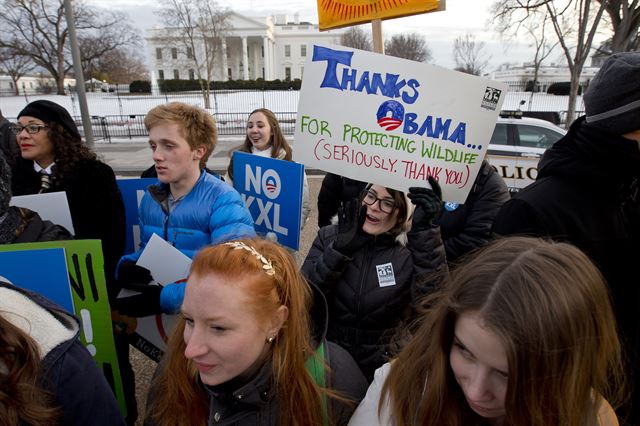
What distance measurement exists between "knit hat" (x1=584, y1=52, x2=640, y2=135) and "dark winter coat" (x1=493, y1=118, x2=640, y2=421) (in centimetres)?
5

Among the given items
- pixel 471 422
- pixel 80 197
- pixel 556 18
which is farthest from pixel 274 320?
pixel 556 18

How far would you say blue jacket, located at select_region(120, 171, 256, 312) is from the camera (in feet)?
7.41

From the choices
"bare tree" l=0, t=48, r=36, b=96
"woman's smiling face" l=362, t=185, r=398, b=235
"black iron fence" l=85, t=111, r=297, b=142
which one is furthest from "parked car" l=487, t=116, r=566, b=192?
"bare tree" l=0, t=48, r=36, b=96

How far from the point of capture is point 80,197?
2.57 m

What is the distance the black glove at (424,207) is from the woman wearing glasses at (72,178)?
1.86 metres

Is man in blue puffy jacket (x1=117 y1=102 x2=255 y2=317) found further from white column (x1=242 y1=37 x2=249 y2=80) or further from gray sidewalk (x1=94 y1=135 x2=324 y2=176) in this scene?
white column (x1=242 y1=37 x2=249 y2=80)

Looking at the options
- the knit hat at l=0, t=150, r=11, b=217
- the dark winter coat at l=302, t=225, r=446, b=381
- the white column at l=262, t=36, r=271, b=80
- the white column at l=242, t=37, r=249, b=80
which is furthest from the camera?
the white column at l=262, t=36, r=271, b=80

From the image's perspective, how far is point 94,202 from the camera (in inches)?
101

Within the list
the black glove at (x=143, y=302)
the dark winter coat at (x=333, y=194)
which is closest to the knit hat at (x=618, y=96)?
the black glove at (x=143, y=302)

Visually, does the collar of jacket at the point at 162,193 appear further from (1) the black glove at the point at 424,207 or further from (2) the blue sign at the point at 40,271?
(1) the black glove at the point at 424,207

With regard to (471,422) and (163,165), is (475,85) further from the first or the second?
(163,165)

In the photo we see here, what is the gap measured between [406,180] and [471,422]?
125cm

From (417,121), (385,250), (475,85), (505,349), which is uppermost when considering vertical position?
(475,85)

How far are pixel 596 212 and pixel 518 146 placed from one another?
7.17m
